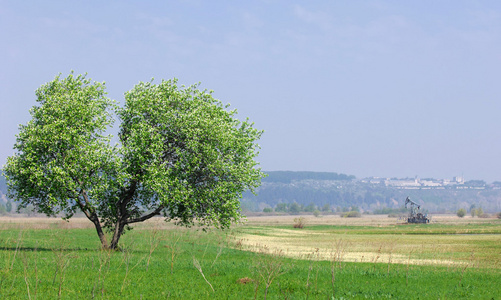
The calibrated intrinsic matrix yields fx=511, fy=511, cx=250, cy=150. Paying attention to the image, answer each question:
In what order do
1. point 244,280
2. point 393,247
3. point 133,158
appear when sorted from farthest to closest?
point 393,247
point 133,158
point 244,280

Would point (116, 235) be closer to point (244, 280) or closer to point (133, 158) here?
point (133, 158)

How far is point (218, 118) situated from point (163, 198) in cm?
811

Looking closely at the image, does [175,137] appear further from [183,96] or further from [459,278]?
[459,278]

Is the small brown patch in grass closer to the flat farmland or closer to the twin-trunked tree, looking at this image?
the flat farmland

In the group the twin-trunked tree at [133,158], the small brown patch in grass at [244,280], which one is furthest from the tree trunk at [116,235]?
the small brown patch in grass at [244,280]

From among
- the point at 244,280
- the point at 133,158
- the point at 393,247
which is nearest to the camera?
the point at 244,280

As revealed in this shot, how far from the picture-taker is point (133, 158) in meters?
40.7

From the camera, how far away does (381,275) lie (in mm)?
31906

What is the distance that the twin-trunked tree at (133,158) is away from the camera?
1542 inches

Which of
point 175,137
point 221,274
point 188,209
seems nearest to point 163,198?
point 188,209

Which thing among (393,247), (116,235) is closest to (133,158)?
(116,235)

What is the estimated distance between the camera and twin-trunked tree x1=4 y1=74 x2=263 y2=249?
39.2 meters

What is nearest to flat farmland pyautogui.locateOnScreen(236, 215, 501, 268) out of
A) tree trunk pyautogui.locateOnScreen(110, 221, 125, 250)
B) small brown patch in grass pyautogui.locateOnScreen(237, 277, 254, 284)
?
small brown patch in grass pyautogui.locateOnScreen(237, 277, 254, 284)

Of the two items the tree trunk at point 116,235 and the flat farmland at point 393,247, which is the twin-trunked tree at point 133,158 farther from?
the flat farmland at point 393,247
